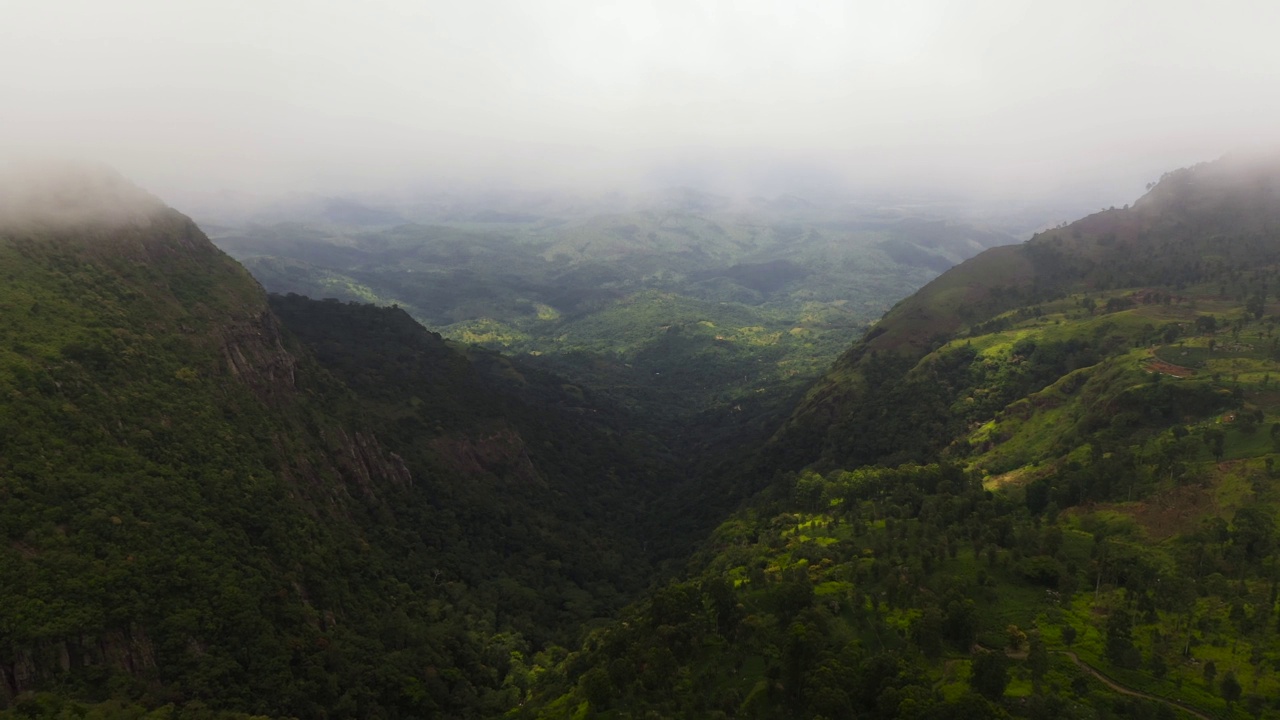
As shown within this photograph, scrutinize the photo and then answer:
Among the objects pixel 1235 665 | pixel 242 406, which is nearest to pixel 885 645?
pixel 1235 665

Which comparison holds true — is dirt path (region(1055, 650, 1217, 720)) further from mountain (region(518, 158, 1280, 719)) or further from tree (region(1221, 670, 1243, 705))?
tree (region(1221, 670, 1243, 705))

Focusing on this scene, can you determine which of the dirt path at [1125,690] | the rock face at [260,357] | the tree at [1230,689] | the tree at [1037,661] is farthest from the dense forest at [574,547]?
the tree at [1230,689]

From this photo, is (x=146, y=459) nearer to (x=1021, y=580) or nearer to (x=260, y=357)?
(x=260, y=357)

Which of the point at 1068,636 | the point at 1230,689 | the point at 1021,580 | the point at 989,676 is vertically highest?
the point at 1230,689

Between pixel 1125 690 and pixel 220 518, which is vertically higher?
pixel 220 518

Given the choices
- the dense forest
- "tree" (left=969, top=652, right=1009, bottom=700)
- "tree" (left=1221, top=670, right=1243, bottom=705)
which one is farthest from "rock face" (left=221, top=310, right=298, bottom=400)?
"tree" (left=1221, top=670, right=1243, bottom=705)

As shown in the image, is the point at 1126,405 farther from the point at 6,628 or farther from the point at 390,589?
the point at 6,628

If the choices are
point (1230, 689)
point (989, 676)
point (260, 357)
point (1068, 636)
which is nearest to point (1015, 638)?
point (1068, 636)
